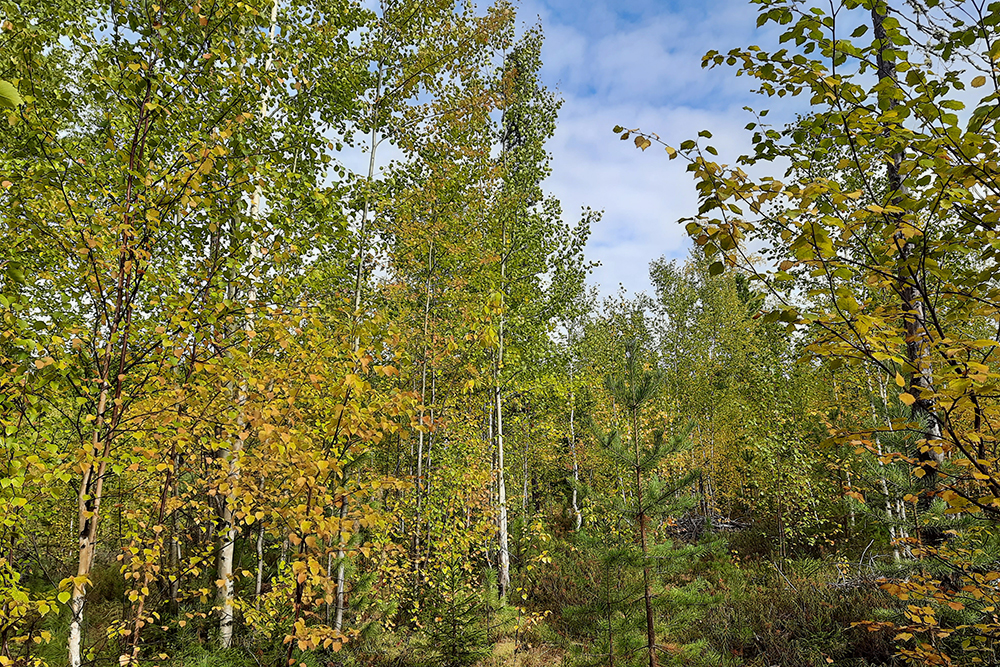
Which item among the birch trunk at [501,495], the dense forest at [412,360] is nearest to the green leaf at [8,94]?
the dense forest at [412,360]

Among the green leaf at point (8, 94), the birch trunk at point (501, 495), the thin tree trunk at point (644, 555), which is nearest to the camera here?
the green leaf at point (8, 94)

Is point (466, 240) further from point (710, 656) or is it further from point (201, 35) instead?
point (710, 656)

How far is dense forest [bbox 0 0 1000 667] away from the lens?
6.87ft

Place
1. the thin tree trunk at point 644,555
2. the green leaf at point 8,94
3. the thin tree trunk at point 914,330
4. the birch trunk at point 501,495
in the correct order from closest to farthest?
the green leaf at point 8,94 → the thin tree trunk at point 914,330 → the thin tree trunk at point 644,555 → the birch trunk at point 501,495

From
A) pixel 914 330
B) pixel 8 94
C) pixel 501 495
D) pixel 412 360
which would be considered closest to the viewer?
pixel 8 94

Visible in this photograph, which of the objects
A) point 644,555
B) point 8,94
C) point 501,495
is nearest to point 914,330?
point 644,555

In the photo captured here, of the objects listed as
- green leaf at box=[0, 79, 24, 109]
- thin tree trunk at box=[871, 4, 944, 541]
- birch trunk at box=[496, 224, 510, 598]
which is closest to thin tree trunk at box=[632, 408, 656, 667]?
thin tree trunk at box=[871, 4, 944, 541]

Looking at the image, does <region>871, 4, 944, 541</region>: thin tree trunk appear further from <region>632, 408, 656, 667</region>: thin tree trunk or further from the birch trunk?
the birch trunk

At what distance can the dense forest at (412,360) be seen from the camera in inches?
82.4

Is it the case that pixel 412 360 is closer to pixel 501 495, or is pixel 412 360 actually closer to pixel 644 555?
pixel 644 555

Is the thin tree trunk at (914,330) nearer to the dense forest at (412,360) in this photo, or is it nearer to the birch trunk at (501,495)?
the dense forest at (412,360)

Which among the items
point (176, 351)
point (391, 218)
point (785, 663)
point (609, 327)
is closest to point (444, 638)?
point (785, 663)

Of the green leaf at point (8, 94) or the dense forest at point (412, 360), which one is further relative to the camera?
the dense forest at point (412, 360)

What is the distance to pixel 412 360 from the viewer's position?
15.0ft
